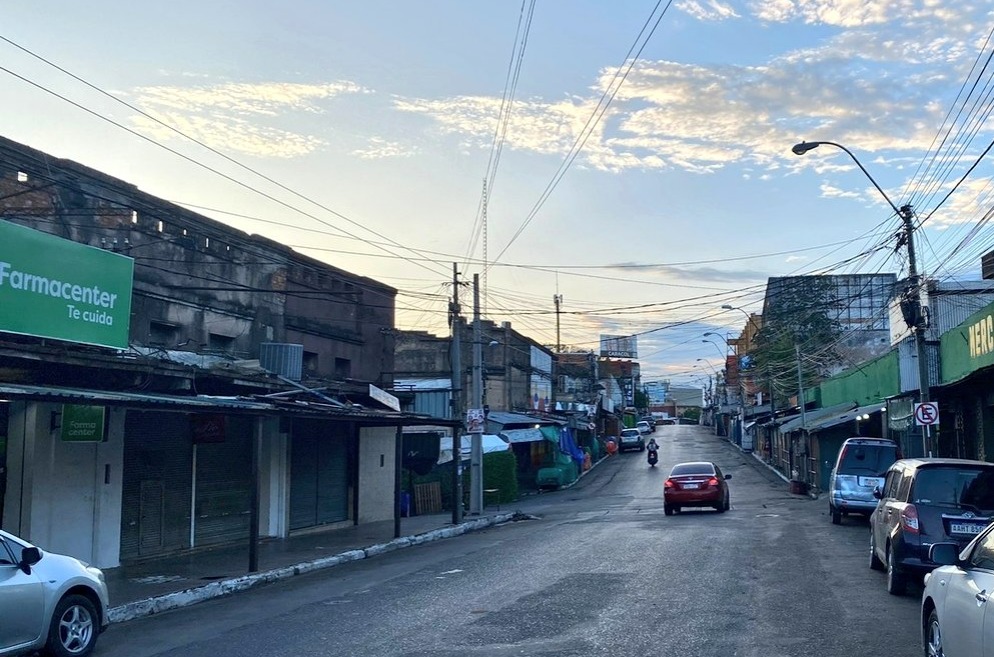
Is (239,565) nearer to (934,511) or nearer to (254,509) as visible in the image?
(254,509)

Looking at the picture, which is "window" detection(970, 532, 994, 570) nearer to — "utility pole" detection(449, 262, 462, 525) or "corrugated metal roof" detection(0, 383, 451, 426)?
"corrugated metal roof" detection(0, 383, 451, 426)

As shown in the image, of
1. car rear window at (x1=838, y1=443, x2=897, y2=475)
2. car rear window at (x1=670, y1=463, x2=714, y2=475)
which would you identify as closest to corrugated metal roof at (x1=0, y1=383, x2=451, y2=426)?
car rear window at (x1=670, y1=463, x2=714, y2=475)

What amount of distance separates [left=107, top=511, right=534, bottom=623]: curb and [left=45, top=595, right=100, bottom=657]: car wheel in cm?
94

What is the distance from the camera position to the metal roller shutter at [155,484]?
18.9 m

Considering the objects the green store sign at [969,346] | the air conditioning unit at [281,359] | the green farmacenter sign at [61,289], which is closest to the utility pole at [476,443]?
the air conditioning unit at [281,359]

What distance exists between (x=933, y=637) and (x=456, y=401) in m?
23.2

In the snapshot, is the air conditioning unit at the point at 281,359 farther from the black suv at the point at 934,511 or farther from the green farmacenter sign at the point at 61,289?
the black suv at the point at 934,511

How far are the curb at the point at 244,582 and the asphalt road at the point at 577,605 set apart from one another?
287mm

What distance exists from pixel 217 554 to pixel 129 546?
2098 mm

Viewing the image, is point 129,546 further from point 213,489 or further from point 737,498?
point 737,498

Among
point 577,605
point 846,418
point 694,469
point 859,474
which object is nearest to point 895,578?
point 577,605

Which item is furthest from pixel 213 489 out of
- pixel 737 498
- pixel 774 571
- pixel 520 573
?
pixel 737 498

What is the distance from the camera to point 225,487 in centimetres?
2220

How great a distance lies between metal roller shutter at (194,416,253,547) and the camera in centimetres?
2127
